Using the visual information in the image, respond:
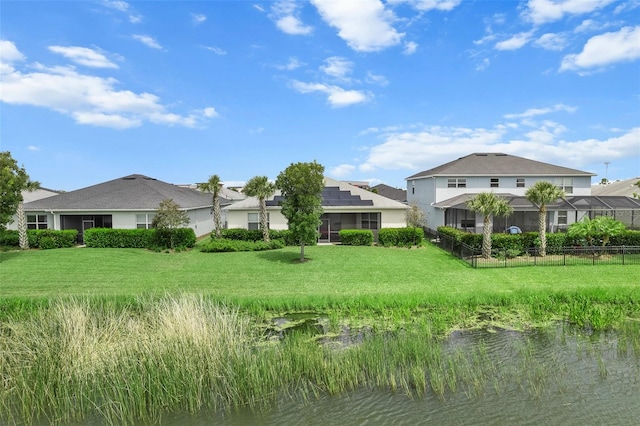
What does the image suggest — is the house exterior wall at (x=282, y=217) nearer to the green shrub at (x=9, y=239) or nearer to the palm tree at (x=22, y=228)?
the palm tree at (x=22, y=228)

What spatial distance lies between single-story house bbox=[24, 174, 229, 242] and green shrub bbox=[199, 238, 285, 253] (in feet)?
16.6

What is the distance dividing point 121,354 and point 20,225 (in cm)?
2396

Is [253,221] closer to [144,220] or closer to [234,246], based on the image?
[234,246]

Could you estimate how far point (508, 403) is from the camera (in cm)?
835

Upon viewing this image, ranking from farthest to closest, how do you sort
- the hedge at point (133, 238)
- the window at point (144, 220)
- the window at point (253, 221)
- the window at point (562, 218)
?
the window at point (562, 218) → the window at point (253, 221) → the window at point (144, 220) → the hedge at point (133, 238)

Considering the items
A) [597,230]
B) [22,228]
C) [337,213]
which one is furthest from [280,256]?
[597,230]

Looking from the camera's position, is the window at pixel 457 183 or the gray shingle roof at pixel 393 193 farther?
the gray shingle roof at pixel 393 193

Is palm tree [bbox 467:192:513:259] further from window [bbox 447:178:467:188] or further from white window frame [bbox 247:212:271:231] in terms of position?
white window frame [bbox 247:212:271:231]

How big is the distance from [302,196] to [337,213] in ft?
33.1

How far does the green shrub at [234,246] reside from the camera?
1081 inches

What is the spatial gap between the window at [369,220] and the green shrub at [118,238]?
15.2m

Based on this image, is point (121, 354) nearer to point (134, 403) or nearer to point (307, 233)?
point (134, 403)

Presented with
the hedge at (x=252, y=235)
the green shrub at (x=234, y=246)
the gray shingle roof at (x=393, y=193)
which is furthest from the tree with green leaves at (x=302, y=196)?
the gray shingle roof at (x=393, y=193)

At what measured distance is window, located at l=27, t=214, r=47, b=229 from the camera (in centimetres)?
3091
